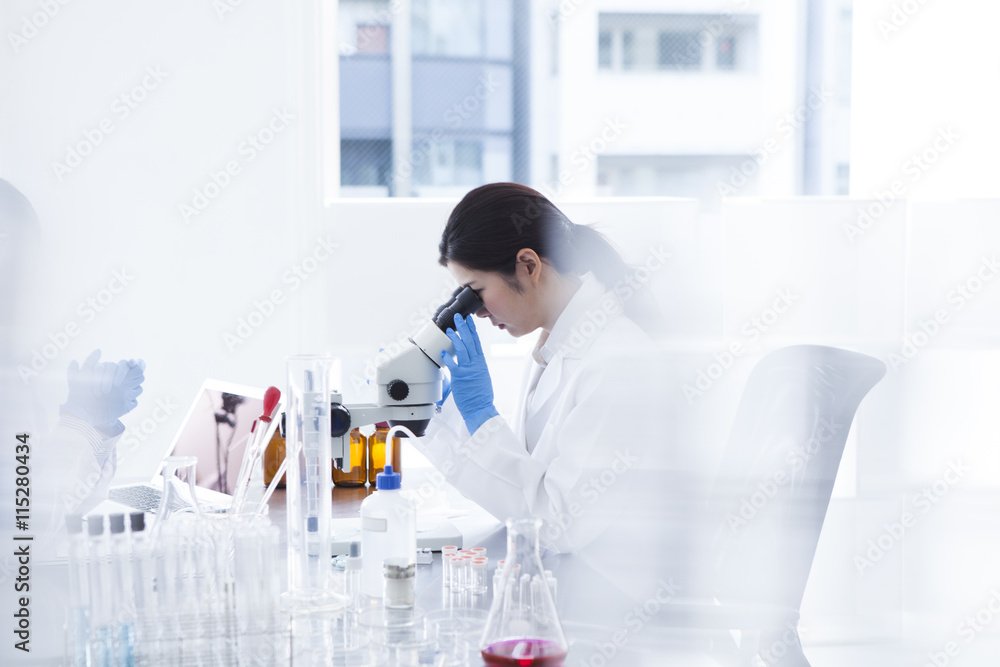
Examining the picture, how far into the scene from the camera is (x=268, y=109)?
2.72m

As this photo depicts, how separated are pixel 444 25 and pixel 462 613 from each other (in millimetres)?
2632

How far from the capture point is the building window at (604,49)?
308cm

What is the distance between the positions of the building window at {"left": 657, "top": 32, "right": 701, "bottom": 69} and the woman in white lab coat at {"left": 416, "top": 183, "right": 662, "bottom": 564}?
64.7 inches

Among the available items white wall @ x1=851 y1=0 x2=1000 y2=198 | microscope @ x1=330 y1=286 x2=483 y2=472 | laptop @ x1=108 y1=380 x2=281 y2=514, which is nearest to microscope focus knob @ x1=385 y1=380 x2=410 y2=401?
microscope @ x1=330 y1=286 x2=483 y2=472

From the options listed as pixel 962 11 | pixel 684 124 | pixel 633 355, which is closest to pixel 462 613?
pixel 633 355

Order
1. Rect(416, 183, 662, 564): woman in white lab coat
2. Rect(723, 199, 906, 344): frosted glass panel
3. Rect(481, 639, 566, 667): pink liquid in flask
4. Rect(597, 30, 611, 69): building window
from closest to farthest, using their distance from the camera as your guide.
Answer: Rect(481, 639, 566, 667): pink liquid in flask, Rect(416, 183, 662, 564): woman in white lab coat, Rect(723, 199, 906, 344): frosted glass panel, Rect(597, 30, 611, 69): building window

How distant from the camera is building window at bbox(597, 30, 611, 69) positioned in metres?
3.08

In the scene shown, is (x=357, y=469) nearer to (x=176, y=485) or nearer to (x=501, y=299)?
(x=501, y=299)

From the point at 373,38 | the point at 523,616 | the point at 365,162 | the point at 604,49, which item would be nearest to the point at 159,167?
the point at 365,162

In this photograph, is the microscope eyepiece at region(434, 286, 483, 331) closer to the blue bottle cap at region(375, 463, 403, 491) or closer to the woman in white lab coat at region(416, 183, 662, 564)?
the woman in white lab coat at region(416, 183, 662, 564)

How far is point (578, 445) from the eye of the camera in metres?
1.46

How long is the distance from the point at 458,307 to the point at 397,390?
0.27m

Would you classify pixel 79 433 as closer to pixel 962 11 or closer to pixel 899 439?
pixel 899 439

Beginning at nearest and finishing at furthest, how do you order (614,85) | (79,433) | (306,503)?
(306,503) < (79,433) < (614,85)
